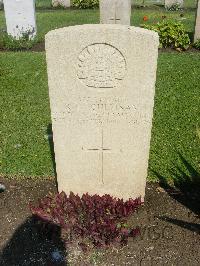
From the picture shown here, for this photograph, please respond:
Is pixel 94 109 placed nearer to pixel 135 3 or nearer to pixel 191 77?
pixel 191 77

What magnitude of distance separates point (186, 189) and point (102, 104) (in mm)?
1718

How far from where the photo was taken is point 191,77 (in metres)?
8.02

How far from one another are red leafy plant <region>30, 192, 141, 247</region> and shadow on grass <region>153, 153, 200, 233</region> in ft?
1.55

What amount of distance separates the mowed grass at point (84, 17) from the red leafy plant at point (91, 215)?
8.70 m

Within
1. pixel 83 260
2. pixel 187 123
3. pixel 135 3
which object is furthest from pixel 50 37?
pixel 135 3

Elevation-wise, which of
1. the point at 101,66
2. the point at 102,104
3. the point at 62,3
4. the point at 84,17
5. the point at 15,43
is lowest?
the point at 15,43

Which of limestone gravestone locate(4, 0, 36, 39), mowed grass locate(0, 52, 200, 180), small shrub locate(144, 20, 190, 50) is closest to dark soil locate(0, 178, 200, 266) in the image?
mowed grass locate(0, 52, 200, 180)

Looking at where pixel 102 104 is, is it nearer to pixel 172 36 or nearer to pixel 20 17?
pixel 172 36

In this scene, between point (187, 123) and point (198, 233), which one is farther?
point (187, 123)

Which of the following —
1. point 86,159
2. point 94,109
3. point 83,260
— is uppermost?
point 94,109

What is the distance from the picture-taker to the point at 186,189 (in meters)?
4.52

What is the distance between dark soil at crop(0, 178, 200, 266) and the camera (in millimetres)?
3590

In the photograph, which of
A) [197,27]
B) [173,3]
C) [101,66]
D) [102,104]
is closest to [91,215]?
[102,104]

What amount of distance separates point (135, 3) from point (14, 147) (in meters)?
13.7
